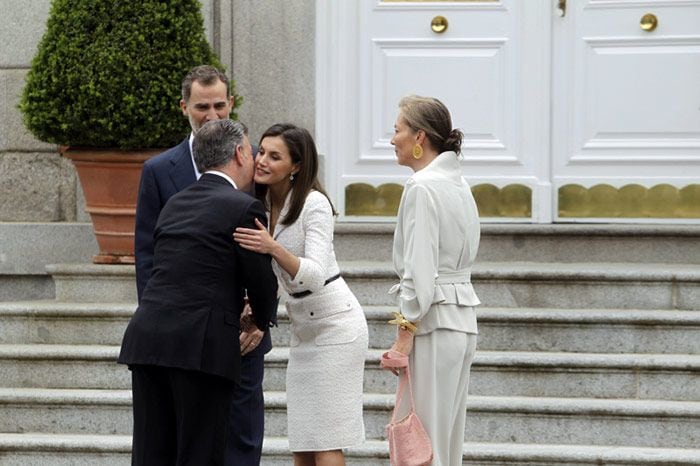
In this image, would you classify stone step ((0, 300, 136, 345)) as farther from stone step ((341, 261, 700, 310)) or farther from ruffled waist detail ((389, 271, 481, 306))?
ruffled waist detail ((389, 271, 481, 306))

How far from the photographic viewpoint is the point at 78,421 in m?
7.15

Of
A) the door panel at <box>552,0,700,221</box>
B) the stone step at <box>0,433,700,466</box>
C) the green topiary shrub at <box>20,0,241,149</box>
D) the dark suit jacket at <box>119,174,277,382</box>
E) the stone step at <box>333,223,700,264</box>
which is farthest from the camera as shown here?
the door panel at <box>552,0,700,221</box>

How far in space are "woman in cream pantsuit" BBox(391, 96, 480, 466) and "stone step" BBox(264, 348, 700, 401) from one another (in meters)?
1.69

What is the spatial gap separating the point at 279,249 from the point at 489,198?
358cm

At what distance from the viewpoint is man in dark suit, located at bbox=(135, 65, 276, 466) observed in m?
5.50

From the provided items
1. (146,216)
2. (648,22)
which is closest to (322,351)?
(146,216)

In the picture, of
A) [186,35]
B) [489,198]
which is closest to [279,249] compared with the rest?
[186,35]

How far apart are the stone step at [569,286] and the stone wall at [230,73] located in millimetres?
1212

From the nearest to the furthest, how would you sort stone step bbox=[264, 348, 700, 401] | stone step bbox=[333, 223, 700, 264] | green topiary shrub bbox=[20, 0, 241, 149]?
stone step bbox=[264, 348, 700, 401] → green topiary shrub bbox=[20, 0, 241, 149] → stone step bbox=[333, 223, 700, 264]

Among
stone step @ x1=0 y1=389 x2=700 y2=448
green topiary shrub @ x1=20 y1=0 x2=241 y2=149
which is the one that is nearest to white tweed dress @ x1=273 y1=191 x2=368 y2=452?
stone step @ x1=0 y1=389 x2=700 y2=448

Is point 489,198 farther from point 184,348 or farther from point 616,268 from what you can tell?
point 184,348

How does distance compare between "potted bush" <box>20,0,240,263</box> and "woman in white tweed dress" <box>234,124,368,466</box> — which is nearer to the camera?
"woman in white tweed dress" <box>234,124,368,466</box>

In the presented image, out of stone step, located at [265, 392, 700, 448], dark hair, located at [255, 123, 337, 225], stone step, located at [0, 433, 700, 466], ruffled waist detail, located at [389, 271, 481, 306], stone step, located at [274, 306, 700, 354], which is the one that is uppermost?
dark hair, located at [255, 123, 337, 225]

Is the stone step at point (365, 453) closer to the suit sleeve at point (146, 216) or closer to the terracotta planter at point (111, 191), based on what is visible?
the terracotta planter at point (111, 191)
